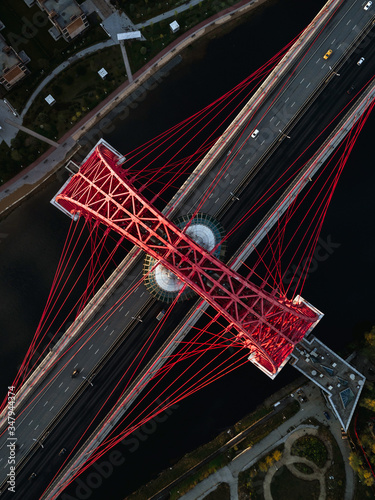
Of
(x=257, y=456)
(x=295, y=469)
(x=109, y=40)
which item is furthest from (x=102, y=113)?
(x=295, y=469)

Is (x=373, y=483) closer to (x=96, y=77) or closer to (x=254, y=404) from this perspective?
(x=254, y=404)

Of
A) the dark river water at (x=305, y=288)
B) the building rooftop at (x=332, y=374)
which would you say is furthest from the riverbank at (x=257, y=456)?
the building rooftop at (x=332, y=374)

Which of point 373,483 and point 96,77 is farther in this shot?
point 96,77

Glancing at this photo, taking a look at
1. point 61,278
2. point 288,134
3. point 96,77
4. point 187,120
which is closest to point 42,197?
point 61,278

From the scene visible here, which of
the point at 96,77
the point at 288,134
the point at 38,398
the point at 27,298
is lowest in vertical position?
the point at 38,398

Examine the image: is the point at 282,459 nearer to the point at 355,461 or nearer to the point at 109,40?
the point at 355,461

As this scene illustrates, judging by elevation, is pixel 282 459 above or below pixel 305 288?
below

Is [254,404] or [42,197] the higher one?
[42,197]
